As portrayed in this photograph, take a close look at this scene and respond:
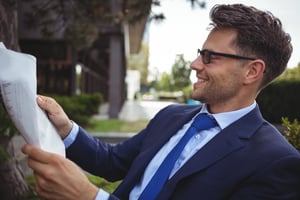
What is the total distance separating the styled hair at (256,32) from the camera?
185 centimetres

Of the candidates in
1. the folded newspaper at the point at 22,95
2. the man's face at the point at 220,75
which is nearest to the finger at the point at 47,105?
the folded newspaper at the point at 22,95

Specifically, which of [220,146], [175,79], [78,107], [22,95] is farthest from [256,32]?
[175,79]

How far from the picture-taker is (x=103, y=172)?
7.64 ft

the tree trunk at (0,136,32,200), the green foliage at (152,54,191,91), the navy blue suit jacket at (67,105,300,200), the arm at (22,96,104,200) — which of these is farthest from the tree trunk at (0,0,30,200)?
the green foliage at (152,54,191,91)

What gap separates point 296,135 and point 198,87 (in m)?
0.93

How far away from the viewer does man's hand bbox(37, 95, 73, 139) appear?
1630 millimetres

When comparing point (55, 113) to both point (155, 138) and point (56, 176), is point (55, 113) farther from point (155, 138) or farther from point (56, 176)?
point (155, 138)

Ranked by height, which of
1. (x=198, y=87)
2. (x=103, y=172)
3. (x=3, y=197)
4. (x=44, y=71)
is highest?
(x=198, y=87)

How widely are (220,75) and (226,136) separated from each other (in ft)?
0.92

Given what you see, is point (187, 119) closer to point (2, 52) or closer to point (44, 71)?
point (2, 52)

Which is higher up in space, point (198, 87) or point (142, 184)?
point (198, 87)

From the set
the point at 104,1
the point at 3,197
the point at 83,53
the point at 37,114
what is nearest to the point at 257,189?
the point at 37,114

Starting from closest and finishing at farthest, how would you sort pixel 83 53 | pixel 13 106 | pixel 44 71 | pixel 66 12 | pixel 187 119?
pixel 13 106
pixel 187 119
pixel 66 12
pixel 44 71
pixel 83 53

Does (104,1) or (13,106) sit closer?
(13,106)
